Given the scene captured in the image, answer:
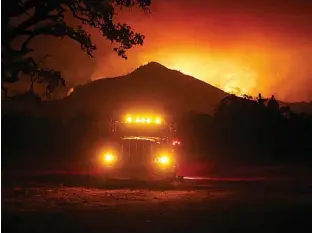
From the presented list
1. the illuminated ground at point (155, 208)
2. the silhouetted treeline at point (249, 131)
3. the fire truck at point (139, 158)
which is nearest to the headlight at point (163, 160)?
the fire truck at point (139, 158)

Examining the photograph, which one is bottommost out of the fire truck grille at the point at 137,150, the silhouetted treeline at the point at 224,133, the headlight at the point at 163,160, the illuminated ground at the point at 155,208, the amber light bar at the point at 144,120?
the illuminated ground at the point at 155,208

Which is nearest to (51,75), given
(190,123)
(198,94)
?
(190,123)

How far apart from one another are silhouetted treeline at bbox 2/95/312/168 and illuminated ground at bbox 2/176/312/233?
2707 cm

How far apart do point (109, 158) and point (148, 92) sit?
5598 inches

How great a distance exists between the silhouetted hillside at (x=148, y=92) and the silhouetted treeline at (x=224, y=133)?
220 ft

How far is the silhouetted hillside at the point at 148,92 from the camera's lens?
142875 millimetres

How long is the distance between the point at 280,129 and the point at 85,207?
45924mm

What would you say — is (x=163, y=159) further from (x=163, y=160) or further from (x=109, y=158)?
(x=109, y=158)

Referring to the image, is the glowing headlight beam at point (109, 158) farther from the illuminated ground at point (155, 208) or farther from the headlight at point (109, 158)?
the illuminated ground at point (155, 208)

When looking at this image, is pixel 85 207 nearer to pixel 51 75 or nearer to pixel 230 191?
pixel 51 75

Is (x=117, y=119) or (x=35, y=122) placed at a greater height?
(x=35, y=122)

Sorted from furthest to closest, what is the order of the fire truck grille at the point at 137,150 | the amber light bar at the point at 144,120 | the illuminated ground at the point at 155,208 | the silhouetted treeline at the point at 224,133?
the silhouetted treeline at the point at 224,133 < the amber light bar at the point at 144,120 < the fire truck grille at the point at 137,150 < the illuminated ground at the point at 155,208

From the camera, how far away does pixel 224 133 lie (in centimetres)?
6125

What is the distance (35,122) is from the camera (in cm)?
7188
